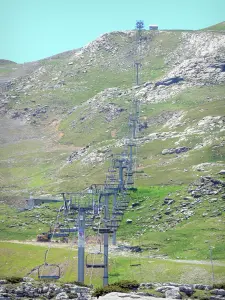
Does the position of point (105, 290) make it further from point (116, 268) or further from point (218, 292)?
point (116, 268)

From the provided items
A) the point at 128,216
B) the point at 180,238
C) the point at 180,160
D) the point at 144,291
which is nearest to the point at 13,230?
A: the point at 128,216

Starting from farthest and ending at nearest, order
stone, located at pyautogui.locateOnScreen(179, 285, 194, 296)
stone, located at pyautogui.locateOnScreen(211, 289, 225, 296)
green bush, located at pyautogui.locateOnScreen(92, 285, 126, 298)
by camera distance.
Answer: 1. stone, located at pyautogui.locateOnScreen(179, 285, 194, 296)
2. stone, located at pyautogui.locateOnScreen(211, 289, 225, 296)
3. green bush, located at pyautogui.locateOnScreen(92, 285, 126, 298)

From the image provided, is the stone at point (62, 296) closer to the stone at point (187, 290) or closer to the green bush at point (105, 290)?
the green bush at point (105, 290)

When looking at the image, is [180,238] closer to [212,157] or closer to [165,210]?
[165,210]

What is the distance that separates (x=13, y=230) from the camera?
15062 cm

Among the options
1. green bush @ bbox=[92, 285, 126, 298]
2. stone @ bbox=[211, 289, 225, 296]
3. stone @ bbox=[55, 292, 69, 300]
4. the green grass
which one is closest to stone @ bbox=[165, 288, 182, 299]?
stone @ bbox=[211, 289, 225, 296]

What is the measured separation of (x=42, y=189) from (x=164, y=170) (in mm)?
27410

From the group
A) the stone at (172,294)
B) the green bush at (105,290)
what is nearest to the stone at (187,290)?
the stone at (172,294)

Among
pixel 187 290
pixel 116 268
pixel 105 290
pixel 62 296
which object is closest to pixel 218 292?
pixel 187 290

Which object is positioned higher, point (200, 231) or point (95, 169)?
point (95, 169)

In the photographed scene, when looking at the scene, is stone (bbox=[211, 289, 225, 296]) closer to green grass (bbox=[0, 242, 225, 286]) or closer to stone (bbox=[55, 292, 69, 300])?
stone (bbox=[55, 292, 69, 300])

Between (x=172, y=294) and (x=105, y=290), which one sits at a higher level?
(x=105, y=290)

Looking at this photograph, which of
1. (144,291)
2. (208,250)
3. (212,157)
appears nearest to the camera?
(144,291)

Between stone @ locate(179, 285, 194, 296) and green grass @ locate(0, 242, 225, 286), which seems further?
green grass @ locate(0, 242, 225, 286)
